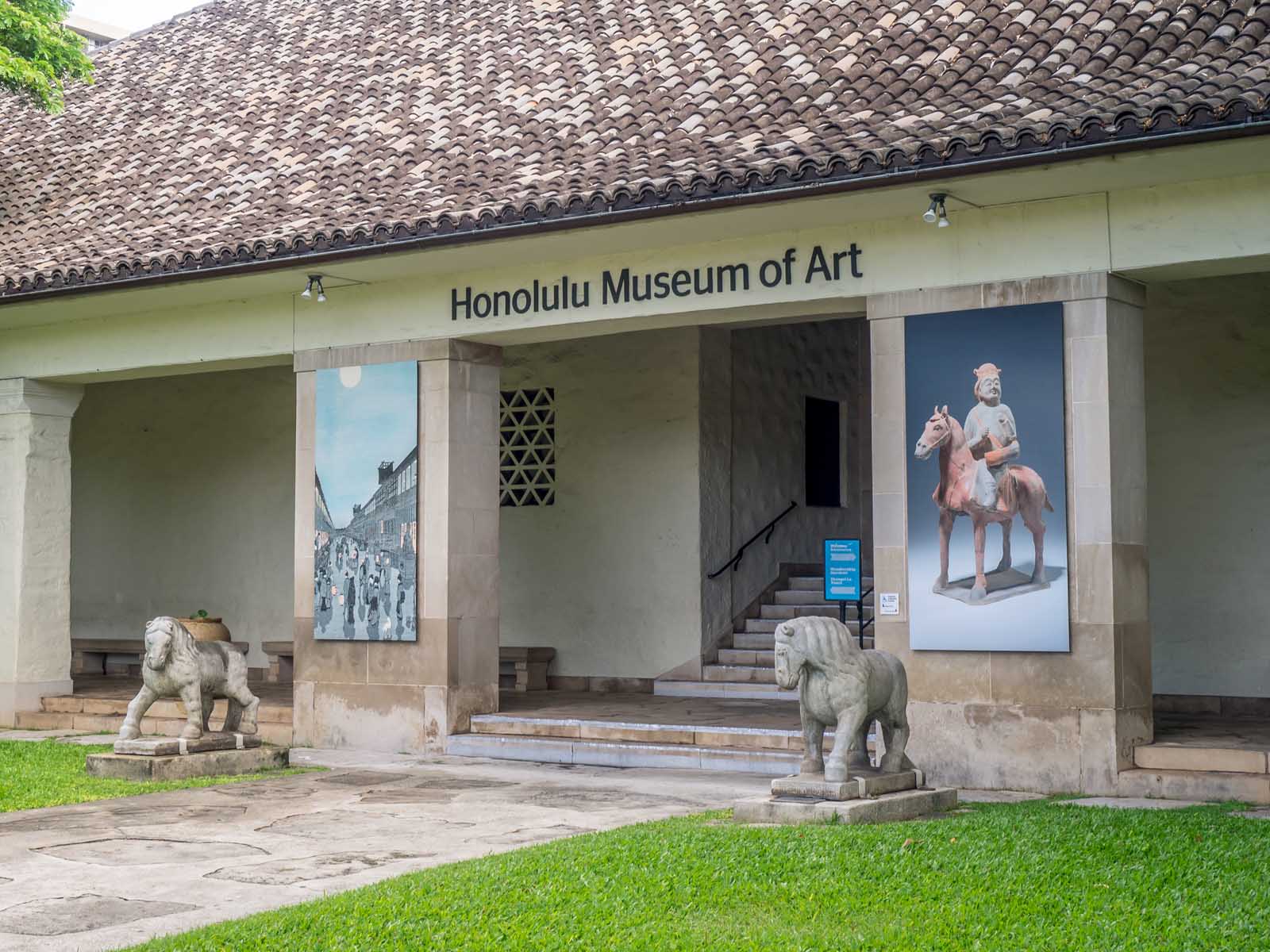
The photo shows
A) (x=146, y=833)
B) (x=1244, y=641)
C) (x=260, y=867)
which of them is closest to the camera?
(x=260, y=867)

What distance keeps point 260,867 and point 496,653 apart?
5.69m

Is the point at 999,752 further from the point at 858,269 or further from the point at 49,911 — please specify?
the point at 49,911

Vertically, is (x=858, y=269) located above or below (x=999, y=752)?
above

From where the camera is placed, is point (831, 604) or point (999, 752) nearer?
point (999, 752)

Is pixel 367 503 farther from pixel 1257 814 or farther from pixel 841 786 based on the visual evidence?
pixel 1257 814

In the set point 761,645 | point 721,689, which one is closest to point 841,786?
point 721,689

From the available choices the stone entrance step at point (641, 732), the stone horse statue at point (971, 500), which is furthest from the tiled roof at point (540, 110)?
the stone entrance step at point (641, 732)

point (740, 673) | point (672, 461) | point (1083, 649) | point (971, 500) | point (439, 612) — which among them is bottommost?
point (740, 673)

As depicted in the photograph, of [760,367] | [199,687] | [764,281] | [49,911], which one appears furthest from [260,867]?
[760,367]

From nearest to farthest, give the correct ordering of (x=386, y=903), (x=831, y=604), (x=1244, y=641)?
(x=386, y=903) < (x=1244, y=641) < (x=831, y=604)

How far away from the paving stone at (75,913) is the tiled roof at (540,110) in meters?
5.86

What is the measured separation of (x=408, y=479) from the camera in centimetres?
1292

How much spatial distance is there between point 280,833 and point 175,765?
255cm

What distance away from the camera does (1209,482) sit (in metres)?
12.7
